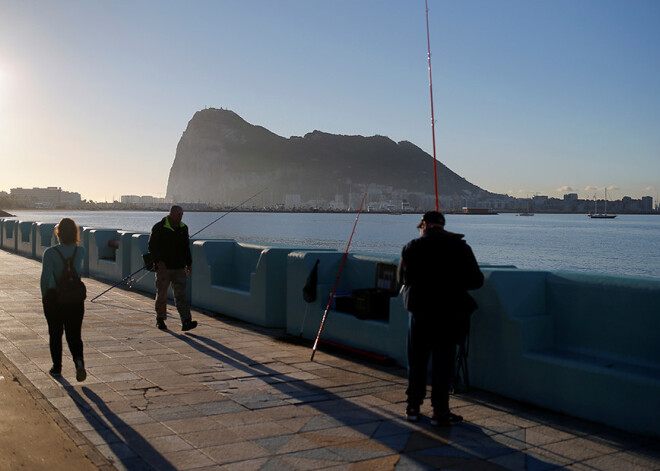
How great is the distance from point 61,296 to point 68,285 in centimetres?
11

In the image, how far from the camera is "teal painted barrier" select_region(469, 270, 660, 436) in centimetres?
516

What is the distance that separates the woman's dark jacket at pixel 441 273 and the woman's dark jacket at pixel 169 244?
4.79 m

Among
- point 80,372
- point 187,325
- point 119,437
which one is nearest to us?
point 119,437

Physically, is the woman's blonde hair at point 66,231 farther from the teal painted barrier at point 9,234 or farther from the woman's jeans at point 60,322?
the teal painted barrier at point 9,234

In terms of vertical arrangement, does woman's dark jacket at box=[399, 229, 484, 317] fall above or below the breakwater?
above

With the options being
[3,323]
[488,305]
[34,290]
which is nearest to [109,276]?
[34,290]

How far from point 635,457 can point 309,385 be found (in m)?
2.83

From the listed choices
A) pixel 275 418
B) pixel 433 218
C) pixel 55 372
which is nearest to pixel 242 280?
pixel 55 372

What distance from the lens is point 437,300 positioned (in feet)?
17.4

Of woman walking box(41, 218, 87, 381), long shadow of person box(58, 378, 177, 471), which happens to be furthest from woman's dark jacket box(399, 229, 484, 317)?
woman walking box(41, 218, 87, 381)

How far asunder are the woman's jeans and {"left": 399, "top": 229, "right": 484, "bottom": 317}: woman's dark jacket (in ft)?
10.4

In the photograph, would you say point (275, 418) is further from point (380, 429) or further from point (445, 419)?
point (445, 419)

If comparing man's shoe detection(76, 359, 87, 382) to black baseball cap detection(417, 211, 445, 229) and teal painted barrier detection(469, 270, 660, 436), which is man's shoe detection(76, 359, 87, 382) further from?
teal painted barrier detection(469, 270, 660, 436)

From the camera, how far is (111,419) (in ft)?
17.1
